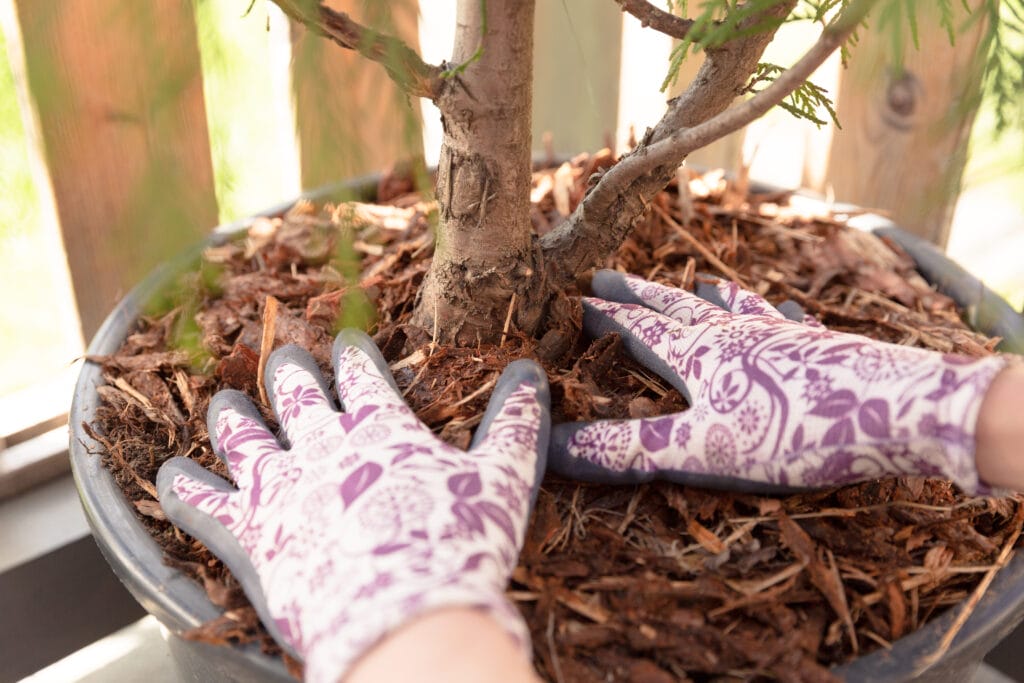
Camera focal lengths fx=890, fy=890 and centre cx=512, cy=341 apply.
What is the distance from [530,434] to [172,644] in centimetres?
34

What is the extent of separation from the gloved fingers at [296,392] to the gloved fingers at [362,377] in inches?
0.6

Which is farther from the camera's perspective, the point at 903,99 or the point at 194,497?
the point at 903,99

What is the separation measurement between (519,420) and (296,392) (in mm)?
187

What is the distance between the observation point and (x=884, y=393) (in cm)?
58

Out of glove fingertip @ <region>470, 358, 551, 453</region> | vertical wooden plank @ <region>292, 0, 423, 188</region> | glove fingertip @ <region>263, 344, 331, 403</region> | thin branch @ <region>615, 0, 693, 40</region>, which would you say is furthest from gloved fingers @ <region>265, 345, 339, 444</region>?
thin branch @ <region>615, 0, 693, 40</region>

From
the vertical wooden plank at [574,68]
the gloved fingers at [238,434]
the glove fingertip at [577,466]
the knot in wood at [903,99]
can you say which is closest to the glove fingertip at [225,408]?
the gloved fingers at [238,434]

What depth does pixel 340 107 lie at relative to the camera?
0.47 m

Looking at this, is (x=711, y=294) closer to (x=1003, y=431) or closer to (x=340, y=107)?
(x=1003, y=431)

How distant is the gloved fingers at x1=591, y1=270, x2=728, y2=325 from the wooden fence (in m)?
0.19

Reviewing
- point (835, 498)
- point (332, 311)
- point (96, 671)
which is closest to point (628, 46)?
point (332, 311)

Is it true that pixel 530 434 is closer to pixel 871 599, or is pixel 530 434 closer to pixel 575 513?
pixel 575 513

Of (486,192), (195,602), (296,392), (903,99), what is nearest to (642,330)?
(486,192)

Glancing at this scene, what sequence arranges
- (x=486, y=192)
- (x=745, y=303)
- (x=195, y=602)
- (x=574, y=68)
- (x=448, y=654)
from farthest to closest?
(x=574, y=68), (x=745, y=303), (x=486, y=192), (x=195, y=602), (x=448, y=654)

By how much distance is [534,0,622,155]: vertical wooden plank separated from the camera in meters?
1.32
